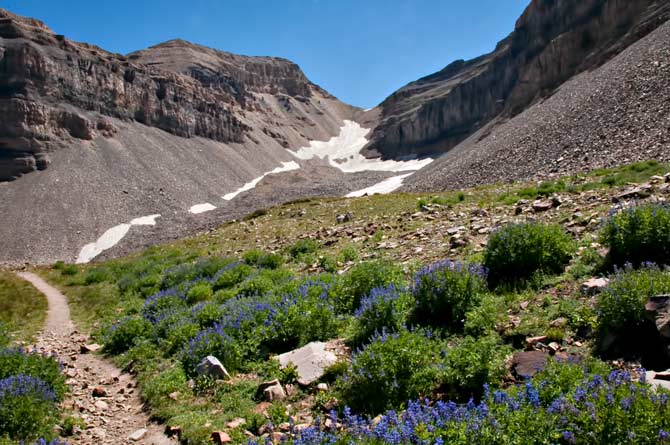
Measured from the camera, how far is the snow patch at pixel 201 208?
78.3 meters

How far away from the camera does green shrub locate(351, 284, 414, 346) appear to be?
22.2 ft

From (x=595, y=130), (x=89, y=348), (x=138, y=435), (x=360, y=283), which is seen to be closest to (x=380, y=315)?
(x=360, y=283)

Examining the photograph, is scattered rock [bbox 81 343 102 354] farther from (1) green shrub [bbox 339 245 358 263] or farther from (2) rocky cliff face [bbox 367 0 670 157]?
(2) rocky cliff face [bbox 367 0 670 157]

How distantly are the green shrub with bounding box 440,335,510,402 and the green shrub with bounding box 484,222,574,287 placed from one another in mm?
2575

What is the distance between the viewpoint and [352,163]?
159m

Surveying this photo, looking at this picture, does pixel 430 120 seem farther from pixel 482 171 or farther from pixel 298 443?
pixel 298 443

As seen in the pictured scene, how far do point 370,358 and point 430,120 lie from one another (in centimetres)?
16037

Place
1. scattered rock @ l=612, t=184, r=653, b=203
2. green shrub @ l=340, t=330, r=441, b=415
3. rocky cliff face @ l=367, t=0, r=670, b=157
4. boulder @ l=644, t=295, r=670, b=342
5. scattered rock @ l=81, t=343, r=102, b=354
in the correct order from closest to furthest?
1. boulder @ l=644, t=295, r=670, b=342
2. green shrub @ l=340, t=330, r=441, b=415
3. scattered rock @ l=81, t=343, r=102, b=354
4. scattered rock @ l=612, t=184, r=653, b=203
5. rocky cliff face @ l=367, t=0, r=670, b=157

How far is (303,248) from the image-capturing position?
14.9 metres

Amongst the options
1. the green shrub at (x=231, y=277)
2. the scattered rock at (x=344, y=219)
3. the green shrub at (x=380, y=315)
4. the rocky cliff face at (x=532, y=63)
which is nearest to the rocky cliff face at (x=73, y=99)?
the rocky cliff face at (x=532, y=63)

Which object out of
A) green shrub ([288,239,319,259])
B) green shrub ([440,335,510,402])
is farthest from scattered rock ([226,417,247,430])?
green shrub ([288,239,319,259])

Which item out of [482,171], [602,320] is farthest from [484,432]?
[482,171]

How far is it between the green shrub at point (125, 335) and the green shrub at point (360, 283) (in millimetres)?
4758

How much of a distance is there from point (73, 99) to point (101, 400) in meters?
98.2
